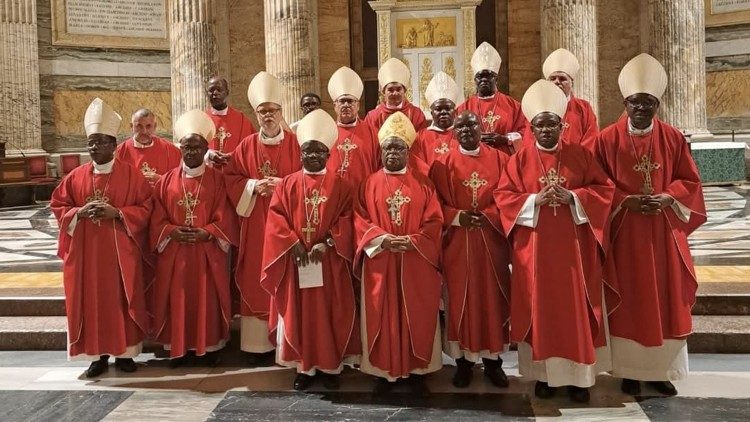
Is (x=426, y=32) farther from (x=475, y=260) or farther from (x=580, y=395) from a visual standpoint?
(x=580, y=395)

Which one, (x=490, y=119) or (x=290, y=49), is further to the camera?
(x=290, y=49)

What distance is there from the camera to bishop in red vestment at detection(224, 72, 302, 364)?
18.7 ft

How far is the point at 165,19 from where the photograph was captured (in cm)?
1784

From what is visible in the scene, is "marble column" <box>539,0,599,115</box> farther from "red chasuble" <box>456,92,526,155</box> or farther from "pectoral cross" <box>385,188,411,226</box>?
"pectoral cross" <box>385,188,411,226</box>

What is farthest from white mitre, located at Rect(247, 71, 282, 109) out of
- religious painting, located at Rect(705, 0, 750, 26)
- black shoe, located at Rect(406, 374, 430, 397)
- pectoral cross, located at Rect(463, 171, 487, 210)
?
religious painting, located at Rect(705, 0, 750, 26)

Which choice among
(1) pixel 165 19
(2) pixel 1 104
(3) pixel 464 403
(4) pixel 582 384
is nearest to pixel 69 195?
(3) pixel 464 403

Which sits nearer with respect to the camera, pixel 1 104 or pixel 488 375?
pixel 488 375

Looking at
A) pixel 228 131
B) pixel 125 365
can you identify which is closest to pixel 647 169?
pixel 228 131

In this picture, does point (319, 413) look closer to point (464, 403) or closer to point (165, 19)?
point (464, 403)

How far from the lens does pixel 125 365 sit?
5.62 m

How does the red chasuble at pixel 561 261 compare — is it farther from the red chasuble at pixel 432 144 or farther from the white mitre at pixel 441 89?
the white mitre at pixel 441 89

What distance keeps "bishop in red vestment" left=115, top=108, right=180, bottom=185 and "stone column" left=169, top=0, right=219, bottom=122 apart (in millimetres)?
5916

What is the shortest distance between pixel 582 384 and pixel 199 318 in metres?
2.66

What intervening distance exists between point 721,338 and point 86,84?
589 inches
